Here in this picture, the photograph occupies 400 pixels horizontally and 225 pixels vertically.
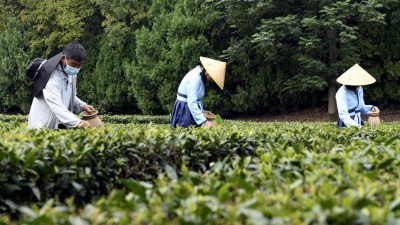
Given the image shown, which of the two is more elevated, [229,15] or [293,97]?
[229,15]

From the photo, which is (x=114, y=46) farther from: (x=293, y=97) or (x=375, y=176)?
(x=375, y=176)

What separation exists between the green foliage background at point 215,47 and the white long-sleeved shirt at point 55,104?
33.5 ft

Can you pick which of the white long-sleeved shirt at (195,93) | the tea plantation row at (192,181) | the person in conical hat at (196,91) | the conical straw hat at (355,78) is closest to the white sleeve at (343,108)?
the conical straw hat at (355,78)

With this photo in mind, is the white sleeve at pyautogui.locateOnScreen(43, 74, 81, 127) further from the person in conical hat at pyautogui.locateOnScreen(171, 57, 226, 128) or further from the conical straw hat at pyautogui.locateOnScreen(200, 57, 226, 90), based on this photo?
the conical straw hat at pyautogui.locateOnScreen(200, 57, 226, 90)

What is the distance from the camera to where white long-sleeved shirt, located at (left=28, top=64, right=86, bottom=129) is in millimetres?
4812

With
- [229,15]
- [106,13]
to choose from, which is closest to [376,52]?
[229,15]

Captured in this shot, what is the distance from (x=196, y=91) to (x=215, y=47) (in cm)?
1289

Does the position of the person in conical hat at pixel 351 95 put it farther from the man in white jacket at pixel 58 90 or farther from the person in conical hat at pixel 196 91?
the man in white jacket at pixel 58 90

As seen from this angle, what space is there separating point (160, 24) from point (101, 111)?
4.54 m

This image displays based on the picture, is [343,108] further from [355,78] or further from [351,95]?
[355,78]

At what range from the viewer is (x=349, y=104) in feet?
21.7

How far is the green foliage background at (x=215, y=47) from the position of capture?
50.4ft

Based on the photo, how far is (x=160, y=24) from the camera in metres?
19.7

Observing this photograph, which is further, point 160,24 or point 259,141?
point 160,24
